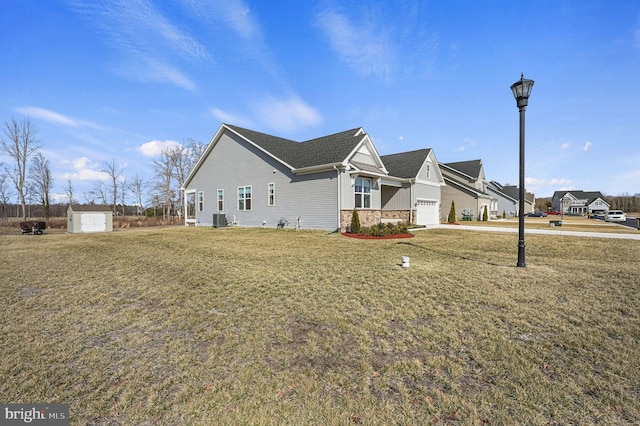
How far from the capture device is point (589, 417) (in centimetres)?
227

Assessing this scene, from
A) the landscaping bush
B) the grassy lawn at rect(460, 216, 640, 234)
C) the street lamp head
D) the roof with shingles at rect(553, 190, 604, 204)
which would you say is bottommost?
the grassy lawn at rect(460, 216, 640, 234)

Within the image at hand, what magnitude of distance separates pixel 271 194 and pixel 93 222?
59.7ft

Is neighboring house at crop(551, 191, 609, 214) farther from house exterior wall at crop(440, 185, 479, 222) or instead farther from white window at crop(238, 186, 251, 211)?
white window at crop(238, 186, 251, 211)

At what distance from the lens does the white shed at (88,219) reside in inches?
944

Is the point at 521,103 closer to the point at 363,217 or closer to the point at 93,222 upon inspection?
the point at 363,217

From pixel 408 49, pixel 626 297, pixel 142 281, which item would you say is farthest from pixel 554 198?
pixel 142 281

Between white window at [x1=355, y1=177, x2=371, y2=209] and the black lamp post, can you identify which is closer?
the black lamp post

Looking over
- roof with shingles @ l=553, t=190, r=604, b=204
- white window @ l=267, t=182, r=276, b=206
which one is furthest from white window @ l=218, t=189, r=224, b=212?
roof with shingles @ l=553, t=190, r=604, b=204

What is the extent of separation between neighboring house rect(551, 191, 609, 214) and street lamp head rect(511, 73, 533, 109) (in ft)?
281

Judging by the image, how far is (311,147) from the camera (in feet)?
64.9

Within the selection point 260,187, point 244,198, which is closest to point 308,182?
point 260,187

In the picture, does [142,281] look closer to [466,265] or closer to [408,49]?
[466,265]

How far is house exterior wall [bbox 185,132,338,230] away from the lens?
16484 millimetres

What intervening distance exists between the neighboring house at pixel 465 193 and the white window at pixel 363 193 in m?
16.0
